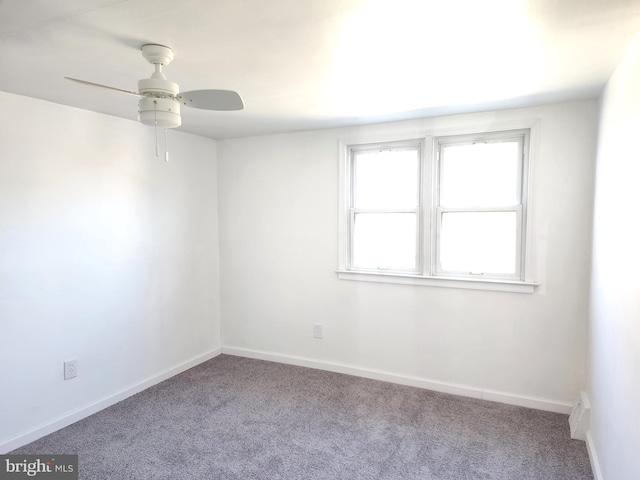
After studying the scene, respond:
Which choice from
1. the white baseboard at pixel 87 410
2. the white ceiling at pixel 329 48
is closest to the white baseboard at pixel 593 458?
the white ceiling at pixel 329 48

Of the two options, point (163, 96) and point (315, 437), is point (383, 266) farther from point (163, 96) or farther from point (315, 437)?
point (163, 96)

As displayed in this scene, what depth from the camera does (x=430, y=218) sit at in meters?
3.24

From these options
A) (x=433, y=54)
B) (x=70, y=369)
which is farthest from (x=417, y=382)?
(x=70, y=369)

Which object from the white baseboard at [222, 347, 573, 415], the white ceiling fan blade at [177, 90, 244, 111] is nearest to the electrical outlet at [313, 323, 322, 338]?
the white baseboard at [222, 347, 573, 415]

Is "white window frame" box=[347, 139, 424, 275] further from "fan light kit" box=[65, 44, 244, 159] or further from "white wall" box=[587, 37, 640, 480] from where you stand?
"fan light kit" box=[65, 44, 244, 159]

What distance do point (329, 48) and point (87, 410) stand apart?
2991mm

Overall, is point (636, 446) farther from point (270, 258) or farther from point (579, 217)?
point (270, 258)

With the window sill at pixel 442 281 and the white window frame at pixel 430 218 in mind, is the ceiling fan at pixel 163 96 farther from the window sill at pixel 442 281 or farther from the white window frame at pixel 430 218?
the window sill at pixel 442 281

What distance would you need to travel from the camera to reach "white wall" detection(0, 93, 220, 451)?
2479mm

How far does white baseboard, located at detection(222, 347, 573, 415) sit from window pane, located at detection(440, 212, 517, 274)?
96 centimetres

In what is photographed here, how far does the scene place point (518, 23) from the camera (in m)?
1.57

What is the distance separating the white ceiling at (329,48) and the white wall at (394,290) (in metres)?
0.61

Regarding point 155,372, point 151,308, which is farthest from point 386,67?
point 155,372

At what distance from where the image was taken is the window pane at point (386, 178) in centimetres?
337
